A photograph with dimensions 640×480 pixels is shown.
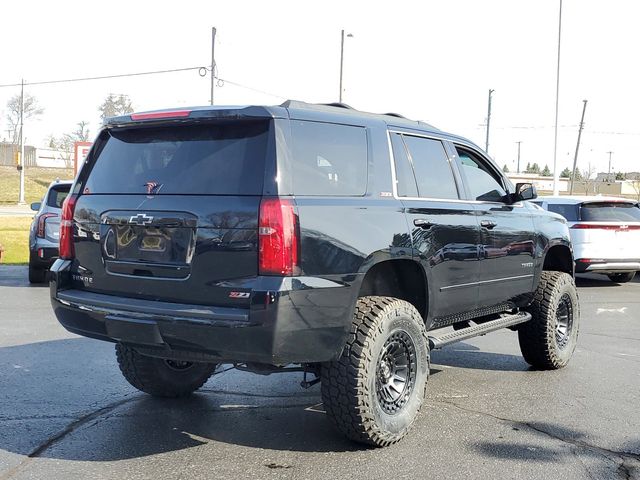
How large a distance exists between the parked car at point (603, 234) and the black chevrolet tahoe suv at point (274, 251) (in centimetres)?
822

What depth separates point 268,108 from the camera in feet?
13.4

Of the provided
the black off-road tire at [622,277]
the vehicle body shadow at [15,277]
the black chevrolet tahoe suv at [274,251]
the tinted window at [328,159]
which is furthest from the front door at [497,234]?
the black off-road tire at [622,277]

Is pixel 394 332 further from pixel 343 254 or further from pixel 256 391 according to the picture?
pixel 256 391

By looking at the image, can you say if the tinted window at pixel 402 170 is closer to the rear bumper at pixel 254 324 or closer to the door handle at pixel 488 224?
the door handle at pixel 488 224

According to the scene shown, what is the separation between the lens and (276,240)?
3830 millimetres

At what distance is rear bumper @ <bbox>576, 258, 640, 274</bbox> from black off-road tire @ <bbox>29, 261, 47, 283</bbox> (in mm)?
9322

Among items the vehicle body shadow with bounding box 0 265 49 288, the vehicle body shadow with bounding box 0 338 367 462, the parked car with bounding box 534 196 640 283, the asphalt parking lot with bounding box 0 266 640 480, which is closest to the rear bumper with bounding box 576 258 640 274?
the parked car with bounding box 534 196 640 283

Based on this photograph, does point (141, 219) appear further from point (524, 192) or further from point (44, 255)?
point (44, 255)

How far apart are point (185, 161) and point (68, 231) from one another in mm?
1037

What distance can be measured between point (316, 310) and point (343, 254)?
38 centimetres

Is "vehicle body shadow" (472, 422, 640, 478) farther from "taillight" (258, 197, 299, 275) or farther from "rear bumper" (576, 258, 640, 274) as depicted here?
"rear bumper" (576, 258, 640, 274)

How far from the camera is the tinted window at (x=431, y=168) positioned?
16.8ft

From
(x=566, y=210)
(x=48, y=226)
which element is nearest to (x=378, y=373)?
(x=48, y=226)

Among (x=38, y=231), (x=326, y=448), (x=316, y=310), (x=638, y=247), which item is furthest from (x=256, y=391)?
(x=638, y=247)
